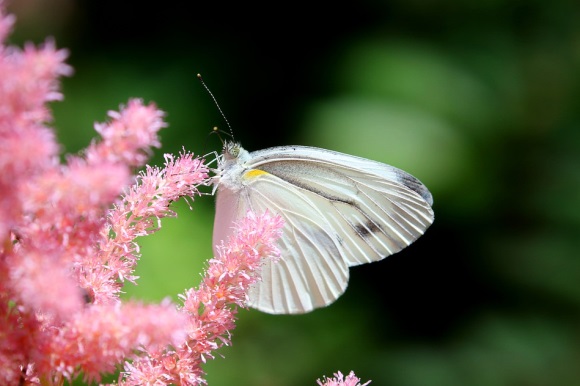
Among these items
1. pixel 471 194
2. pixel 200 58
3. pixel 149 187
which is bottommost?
pixel 149 187

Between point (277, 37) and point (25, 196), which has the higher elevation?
point (277, 37)

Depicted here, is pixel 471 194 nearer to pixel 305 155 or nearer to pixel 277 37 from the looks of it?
pixel 277 37

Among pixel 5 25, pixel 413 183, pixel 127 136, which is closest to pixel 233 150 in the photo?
pixel 413 183

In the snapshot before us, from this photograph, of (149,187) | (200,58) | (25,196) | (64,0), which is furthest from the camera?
(200,58)

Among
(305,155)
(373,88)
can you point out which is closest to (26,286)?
(305,155)

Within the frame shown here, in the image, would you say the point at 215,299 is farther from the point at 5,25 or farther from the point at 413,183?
the point at 413,183
